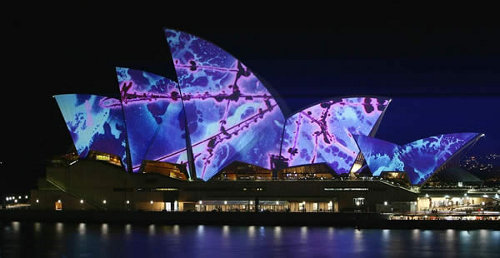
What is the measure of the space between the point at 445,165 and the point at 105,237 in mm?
21030

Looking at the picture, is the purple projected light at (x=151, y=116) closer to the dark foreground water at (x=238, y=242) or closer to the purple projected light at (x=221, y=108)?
the purple projected light at (x=221, y=108)

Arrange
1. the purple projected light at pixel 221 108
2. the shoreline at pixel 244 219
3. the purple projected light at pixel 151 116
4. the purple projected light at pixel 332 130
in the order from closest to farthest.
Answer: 1. the shoreline at pixel 244 219
2. the purple projected light at pixel 221 108
3. the purple projected light at pixel 332 130
4. the purple projected light at pixel 151 116

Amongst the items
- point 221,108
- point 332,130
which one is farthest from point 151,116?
point 332,130

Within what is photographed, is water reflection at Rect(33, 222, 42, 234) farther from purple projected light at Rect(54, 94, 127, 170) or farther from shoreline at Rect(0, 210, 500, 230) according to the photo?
purple projected light at Rect(54, 94, 127, 170)

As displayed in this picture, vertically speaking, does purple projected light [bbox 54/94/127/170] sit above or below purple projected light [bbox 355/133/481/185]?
above

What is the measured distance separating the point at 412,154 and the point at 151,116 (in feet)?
50.5

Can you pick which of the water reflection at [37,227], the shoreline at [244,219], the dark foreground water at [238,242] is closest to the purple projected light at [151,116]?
the shoreline at [244,219]

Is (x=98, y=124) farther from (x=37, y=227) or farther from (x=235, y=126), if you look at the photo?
(x=37, y=227)

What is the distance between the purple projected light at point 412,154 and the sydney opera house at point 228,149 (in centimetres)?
6

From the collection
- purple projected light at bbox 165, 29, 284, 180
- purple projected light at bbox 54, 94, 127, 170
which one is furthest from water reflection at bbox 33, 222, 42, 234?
purple projected light at bbox 165, 29, 284, 180

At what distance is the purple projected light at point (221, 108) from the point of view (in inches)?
1836

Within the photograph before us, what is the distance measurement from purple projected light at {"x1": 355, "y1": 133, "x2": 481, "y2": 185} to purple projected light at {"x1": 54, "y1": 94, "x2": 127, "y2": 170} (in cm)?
1429

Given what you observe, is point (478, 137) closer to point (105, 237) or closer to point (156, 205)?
point (156, 205)

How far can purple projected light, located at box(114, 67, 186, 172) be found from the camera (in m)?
48.2
